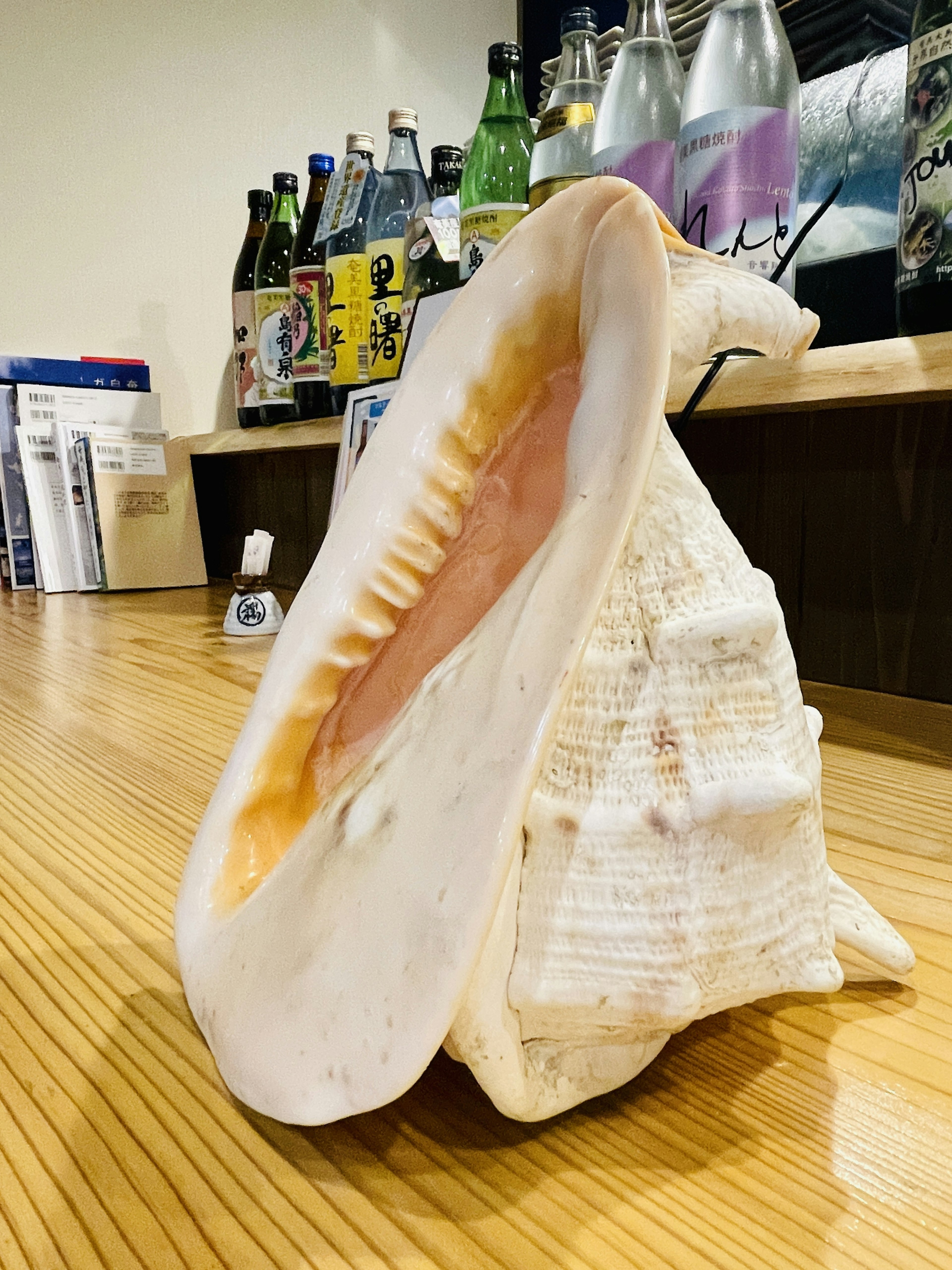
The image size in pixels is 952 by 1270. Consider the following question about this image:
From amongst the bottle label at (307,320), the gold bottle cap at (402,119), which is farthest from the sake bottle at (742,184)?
the bottle label at (307,320)

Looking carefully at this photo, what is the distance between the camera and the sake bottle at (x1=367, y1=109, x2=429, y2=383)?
1251mm

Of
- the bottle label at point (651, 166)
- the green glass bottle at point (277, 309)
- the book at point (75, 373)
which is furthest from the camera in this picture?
the book at point (75, 373)

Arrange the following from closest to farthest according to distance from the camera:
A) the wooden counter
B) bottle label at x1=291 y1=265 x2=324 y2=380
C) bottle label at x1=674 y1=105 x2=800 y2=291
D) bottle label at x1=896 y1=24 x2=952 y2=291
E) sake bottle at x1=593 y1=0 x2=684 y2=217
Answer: the wooden counter, bottle label at x1=896 y1=24 x2=952 y2=291, bottle label at x1=674 y1=105 x2=800 y2=291, sake bottle at x1=593 y1=0 x2=684 y2=217, bottle label at x1=291 y1=265 x2=324 y2=380

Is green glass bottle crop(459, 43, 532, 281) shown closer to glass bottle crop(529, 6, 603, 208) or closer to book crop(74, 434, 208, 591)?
glass bottle crop(529, 6, 603, 208)

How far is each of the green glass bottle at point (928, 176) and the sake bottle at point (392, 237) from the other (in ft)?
2.18

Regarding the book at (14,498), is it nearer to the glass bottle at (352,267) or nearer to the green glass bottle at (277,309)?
the green glass bottle at (277,309)

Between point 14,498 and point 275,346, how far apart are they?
62cm

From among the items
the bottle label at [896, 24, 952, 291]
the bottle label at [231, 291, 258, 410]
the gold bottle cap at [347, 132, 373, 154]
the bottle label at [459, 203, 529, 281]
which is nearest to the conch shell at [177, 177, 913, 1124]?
the bottle label at [896, 24, 952, 291]

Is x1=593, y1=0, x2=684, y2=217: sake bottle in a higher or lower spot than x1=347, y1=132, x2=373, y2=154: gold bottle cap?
lower

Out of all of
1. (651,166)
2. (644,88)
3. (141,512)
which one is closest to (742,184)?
(651,166)

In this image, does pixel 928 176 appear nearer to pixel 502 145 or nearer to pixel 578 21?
pixel 578 21

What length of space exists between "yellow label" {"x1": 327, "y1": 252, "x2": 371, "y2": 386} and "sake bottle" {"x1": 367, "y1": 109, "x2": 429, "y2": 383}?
0.02 meters

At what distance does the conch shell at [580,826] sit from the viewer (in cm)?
24

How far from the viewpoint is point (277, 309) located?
1577 mm
